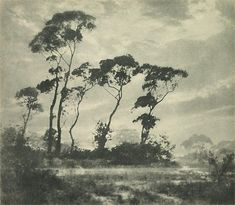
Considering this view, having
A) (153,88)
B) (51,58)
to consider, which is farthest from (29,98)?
(153,88)

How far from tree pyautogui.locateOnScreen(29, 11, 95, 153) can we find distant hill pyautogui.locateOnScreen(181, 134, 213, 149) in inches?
159

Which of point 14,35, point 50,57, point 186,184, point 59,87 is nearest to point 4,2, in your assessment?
point 14,35

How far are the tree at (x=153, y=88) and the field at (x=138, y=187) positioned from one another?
1.88 meters

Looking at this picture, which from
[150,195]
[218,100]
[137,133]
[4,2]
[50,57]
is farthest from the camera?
[137,133]

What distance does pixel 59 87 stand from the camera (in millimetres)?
14906

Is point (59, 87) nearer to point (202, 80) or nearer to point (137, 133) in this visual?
point (137, 133)

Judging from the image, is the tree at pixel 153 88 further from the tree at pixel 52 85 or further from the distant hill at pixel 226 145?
the tree at pixel 52 85

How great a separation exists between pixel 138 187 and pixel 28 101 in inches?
169

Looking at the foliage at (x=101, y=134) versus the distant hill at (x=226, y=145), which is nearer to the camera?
the distant hill at (x=226, y=145)

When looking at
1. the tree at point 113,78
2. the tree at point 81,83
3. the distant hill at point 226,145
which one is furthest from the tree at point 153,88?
the distant hill at point 226,145

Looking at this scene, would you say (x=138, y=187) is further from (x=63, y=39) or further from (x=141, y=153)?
(x=63, y=39)

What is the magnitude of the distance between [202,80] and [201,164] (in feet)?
8.70

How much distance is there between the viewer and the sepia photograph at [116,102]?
449 inches

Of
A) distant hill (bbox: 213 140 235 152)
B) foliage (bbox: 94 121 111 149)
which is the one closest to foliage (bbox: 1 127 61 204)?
foliage (bbox: 94 121 111 149)
